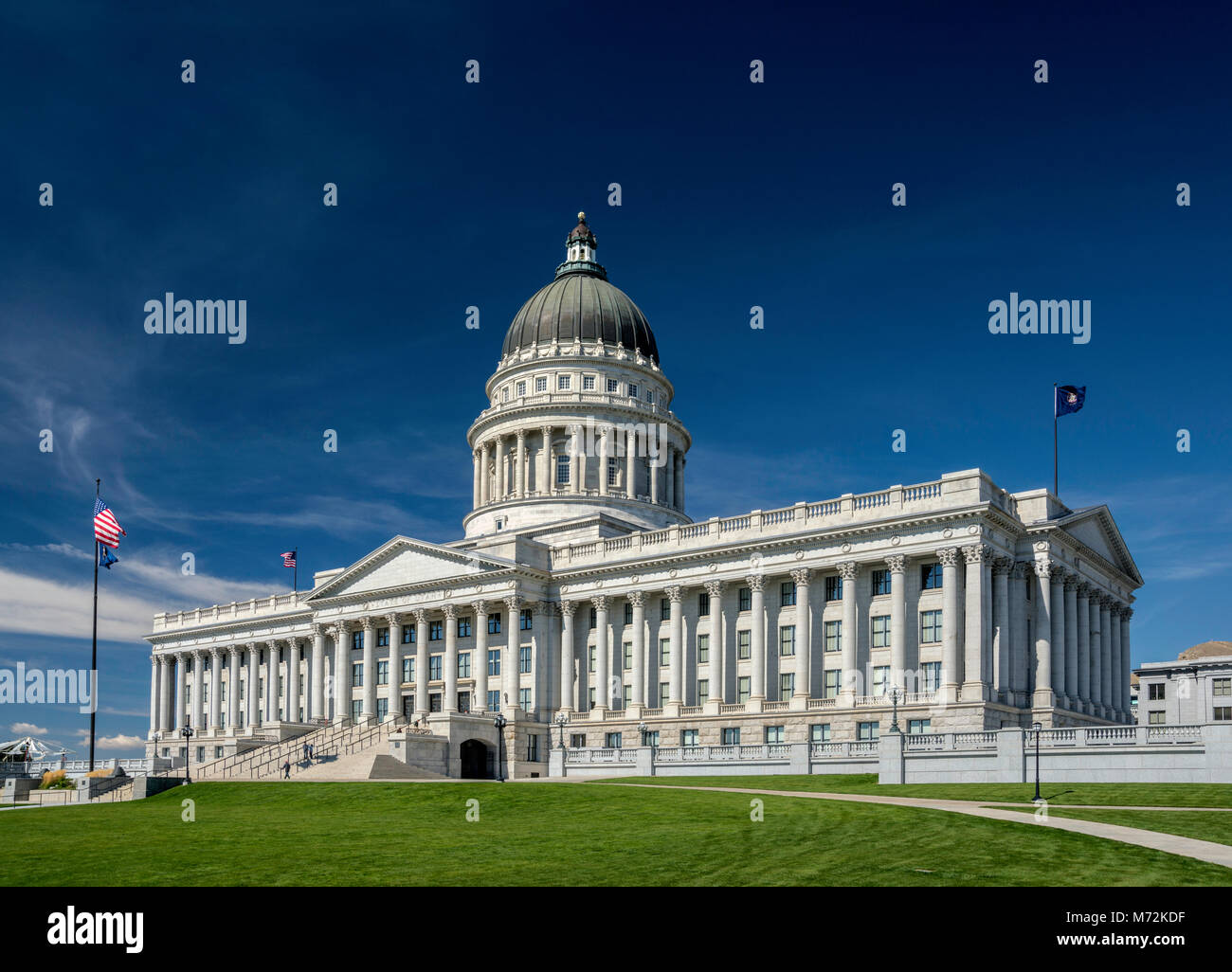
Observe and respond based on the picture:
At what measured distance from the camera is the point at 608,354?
10131 cm

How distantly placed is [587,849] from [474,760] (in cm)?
5221

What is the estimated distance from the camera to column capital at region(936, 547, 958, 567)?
64.1 meters

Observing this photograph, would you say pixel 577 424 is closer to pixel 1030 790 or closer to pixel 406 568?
pixel 406 568

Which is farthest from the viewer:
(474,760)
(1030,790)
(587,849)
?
(474,760)

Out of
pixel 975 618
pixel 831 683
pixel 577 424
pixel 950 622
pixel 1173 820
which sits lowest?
pixel 831 683

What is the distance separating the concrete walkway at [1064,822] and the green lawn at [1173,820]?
0.48m

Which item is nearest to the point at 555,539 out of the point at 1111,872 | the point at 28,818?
the point at 28,818

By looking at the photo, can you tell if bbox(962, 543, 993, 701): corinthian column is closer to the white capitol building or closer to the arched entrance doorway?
the white capitol building

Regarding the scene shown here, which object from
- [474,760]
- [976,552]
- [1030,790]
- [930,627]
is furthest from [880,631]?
[1030,790]

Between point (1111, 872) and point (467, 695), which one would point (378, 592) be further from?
point (1111, 872)

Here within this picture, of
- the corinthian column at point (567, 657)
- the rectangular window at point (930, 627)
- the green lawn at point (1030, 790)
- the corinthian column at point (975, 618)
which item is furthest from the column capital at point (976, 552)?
the corinthian column at point (567, 657)

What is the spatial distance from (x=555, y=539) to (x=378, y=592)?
13.9 m

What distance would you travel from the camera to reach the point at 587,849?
966 inches
